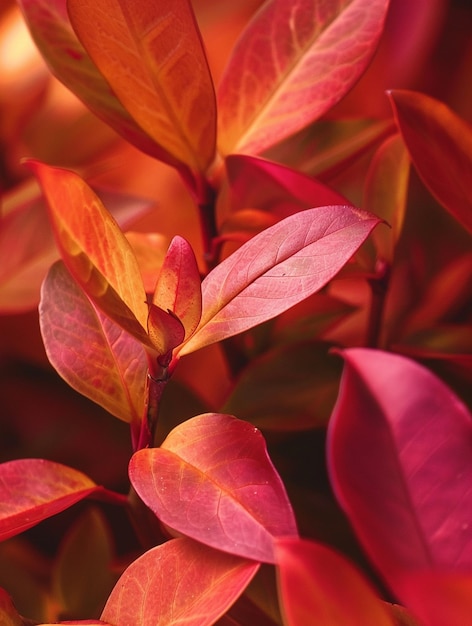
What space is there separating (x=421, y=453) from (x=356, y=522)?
0.11ft

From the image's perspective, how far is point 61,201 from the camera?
0.31 meters

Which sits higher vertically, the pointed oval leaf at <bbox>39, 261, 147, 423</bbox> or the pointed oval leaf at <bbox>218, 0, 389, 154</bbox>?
the pointed oval leaf at <bbox>218, 0, 389, 154</bbox>

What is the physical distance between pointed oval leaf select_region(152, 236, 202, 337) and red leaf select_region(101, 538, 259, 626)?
9cm

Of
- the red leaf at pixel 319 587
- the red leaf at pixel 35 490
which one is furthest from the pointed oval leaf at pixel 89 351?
the red leaf at pixel 319 587

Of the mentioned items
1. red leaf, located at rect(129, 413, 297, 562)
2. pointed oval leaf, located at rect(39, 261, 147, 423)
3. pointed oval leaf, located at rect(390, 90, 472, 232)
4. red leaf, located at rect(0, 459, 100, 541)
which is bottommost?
red leaf, located at rect(0, 459, 100, 541)

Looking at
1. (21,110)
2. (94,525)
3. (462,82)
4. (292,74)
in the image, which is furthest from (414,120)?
(462,82)

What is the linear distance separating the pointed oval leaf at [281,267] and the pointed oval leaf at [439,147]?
71mm

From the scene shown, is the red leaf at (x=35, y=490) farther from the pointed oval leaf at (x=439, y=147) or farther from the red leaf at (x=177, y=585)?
the pointed oval leaf at (x=439, y=147)

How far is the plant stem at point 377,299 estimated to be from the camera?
42 cm

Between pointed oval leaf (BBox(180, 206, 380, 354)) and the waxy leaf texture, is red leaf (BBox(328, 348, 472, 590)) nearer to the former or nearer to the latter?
pointed oval leaf (BBox(180, 206, 380, 354))

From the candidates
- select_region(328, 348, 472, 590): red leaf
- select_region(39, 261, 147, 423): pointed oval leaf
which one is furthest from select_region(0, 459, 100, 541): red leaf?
select_region(328, 348, 472, 590): red leaf

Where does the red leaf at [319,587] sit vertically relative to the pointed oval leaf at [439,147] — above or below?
below

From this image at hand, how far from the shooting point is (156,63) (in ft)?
1.23

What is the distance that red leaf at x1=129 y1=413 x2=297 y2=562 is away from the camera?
27 centimetres
